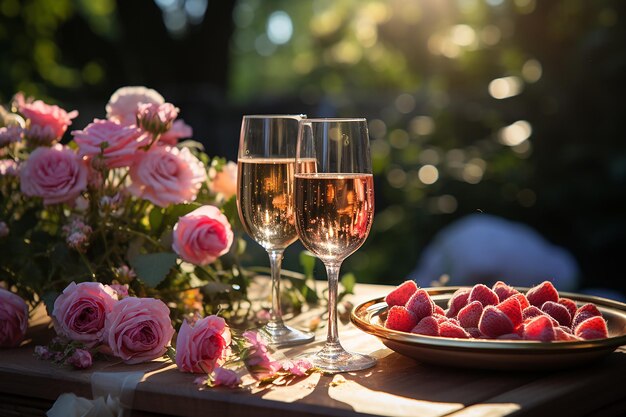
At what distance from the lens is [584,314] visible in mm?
1518

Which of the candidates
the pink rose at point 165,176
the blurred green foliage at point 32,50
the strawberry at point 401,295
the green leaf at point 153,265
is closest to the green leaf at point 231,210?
the pink rose at point 165,176

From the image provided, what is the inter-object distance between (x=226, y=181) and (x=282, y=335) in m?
0.51

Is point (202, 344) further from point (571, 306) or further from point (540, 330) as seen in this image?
point (571, 306)

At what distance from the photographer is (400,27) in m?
6.47

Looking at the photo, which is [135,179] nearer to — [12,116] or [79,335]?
[79,335]

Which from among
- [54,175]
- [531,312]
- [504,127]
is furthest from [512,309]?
[504,127]

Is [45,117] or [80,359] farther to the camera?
[45,117]

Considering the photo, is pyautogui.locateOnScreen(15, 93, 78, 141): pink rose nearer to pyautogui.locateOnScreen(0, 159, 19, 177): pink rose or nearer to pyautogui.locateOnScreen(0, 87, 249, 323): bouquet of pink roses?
pyautogui.locateOnScreen(0, 87, 249, 323): bouquet of pink roses

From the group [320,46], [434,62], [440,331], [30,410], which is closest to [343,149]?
[440,331]

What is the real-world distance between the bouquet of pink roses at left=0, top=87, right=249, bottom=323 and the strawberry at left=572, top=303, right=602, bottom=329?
70cm

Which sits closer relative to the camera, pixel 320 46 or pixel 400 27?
pixel 400 27

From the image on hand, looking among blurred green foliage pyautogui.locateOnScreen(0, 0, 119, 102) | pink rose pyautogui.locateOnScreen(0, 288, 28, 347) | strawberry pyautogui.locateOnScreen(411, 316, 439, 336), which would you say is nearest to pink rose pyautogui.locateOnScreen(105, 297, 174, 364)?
pink rose pyautogui.locateOnScreen(0, 288, 28, 347)

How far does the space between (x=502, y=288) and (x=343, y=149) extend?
16.5 inches

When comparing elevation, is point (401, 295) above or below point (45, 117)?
below
